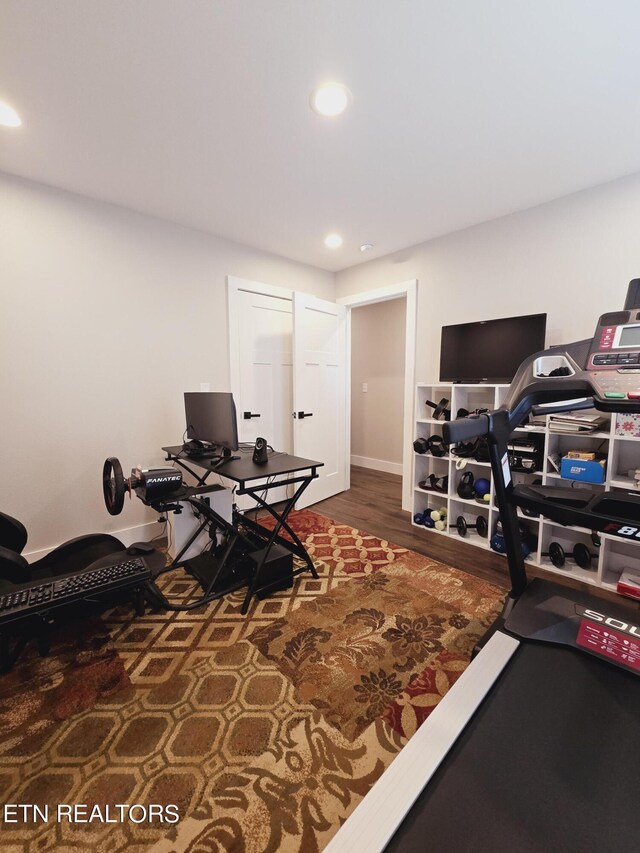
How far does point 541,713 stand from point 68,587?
6.33ft

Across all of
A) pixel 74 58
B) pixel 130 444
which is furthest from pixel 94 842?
pixel 74 58

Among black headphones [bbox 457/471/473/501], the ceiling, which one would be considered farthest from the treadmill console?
black headphones [bbox 457/471/473/501]

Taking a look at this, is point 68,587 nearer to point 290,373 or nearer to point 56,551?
point 56,551

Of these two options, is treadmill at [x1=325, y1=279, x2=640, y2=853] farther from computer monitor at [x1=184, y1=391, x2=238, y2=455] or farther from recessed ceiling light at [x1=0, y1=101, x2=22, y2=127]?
recessed ceiling light at [x1=0, y1=101, x2=22, y2=127]

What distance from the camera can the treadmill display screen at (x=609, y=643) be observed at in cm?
116

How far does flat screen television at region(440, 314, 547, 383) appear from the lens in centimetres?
270

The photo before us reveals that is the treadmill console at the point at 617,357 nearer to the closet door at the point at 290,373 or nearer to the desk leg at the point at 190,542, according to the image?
the desk leg at the point at 190,542

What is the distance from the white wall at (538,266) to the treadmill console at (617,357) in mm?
1477

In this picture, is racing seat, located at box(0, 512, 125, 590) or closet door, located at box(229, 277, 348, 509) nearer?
racing seat, located at box(0, 512, 125, 590)

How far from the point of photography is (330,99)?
5.66 ft

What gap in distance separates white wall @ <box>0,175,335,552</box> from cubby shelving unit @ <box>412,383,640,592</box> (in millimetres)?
2184

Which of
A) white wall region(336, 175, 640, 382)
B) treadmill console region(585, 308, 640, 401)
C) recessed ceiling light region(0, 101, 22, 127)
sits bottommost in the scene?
treadmill console region(585, 308, 640, 401)

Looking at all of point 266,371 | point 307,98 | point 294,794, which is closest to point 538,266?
point 307,98

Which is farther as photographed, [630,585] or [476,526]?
[476,526]
